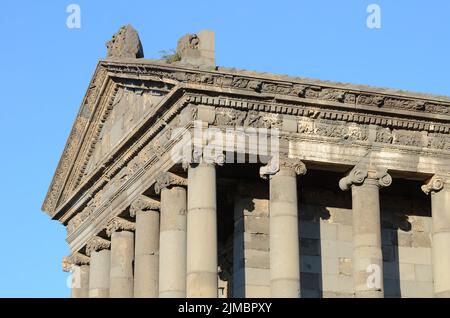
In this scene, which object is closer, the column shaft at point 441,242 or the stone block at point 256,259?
the column shaft at point 441,242

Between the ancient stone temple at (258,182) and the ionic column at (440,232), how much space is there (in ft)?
0.14

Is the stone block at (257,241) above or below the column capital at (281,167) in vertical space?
below

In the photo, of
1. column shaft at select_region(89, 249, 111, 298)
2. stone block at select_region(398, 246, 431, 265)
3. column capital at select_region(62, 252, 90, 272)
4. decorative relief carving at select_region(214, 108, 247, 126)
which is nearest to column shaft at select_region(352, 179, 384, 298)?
stone block at select_region(398, 246, 431, 265)

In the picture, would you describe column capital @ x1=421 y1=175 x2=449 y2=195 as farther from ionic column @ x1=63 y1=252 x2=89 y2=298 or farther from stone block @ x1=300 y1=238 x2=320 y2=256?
ionic column @ x1=63 y1=252 x2=89 y2=298

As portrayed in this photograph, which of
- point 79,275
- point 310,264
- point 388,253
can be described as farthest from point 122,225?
point 388,253

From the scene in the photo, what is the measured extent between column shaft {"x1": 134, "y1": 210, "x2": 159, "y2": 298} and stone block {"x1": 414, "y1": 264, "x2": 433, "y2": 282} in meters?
8.11

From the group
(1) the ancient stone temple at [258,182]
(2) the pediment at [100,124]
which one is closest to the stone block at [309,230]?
(1) the ancient stone temple at [258,182]

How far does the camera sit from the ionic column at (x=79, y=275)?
4572 cm

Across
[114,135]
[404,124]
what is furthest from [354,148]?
[114,135]

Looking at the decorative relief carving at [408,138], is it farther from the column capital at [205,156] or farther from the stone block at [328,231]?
the column capital at [205,156]
